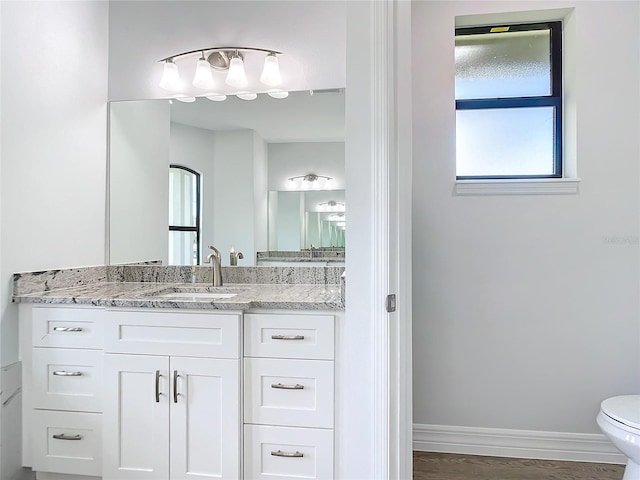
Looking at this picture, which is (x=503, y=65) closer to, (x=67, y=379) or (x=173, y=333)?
(x=173, y=333)

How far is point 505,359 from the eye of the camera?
88.7 inches

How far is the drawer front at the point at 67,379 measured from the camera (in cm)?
185

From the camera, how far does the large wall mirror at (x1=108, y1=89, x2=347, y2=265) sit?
91.6 inches

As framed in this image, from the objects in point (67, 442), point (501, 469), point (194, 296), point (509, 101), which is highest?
point (509, 101)

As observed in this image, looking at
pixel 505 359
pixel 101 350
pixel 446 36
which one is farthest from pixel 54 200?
pixel 505 359

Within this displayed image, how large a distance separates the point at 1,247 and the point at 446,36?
231cm

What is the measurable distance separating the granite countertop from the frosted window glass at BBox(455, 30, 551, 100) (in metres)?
1.37

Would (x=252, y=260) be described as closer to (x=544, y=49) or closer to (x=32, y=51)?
(x=32, y=51)

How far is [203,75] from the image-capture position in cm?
235

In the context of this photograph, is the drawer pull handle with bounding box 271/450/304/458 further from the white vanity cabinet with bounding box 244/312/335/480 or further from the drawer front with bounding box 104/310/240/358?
the drawer front with bounding box 104/310/240/358

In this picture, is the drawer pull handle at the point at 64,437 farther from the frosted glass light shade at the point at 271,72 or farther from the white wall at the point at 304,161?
the frosted glass light shade at the point at 271,72

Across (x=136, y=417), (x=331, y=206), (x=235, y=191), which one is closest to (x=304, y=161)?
(x=331, y=206)

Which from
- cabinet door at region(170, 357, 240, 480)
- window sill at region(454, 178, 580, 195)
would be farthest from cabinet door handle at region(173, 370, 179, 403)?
window sill at region(454, 178, 580, 195)

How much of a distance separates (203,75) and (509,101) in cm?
166
